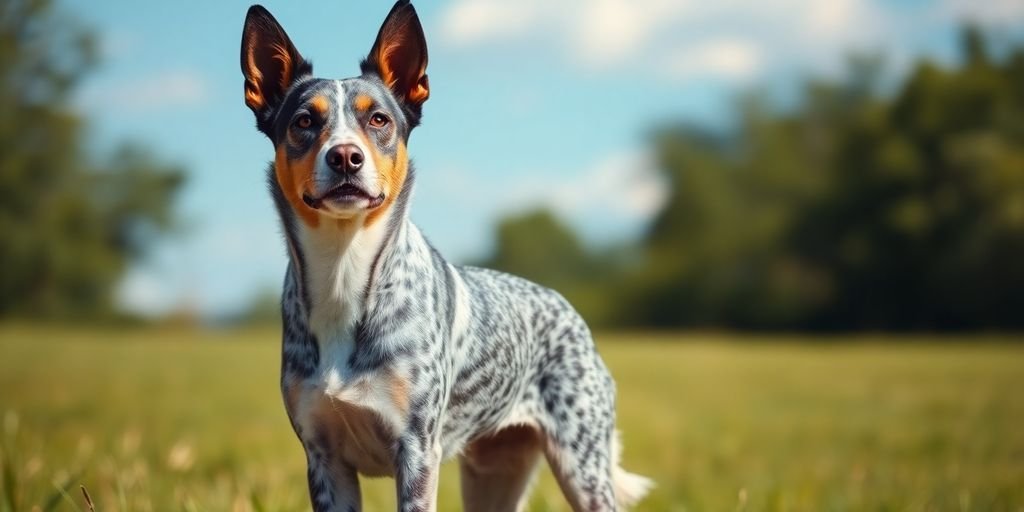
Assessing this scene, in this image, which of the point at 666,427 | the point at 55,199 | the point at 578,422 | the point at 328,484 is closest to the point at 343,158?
the point at 328,484

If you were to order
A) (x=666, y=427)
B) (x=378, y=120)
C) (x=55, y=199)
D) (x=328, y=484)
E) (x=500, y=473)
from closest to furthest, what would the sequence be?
1. (x=378, y=120)
2. (x=328, y=484)
3. (x=500, y=473)
4. (x=666, y=427)
5. (x=55, y=199)

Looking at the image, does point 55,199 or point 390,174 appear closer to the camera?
point 390,174

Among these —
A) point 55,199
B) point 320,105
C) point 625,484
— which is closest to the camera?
point 320,105

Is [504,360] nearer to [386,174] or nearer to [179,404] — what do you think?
[386,174]

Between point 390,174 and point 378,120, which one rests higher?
point 378,120

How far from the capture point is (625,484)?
16.6 feet

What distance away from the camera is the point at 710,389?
1517cm

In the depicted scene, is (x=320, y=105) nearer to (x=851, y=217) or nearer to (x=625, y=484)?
(x=625, y=484)

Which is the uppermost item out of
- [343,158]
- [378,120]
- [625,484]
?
[378,120]

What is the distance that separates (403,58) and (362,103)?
0.35 meters

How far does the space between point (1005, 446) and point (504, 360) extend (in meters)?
7.71

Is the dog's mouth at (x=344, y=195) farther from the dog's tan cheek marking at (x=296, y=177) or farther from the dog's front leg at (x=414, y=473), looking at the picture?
the dog's front leg at (x=414, y=473)

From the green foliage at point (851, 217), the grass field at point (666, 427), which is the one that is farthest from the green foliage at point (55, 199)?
the green foliage at point (851, 217)

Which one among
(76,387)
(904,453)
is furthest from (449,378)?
(76,387)
